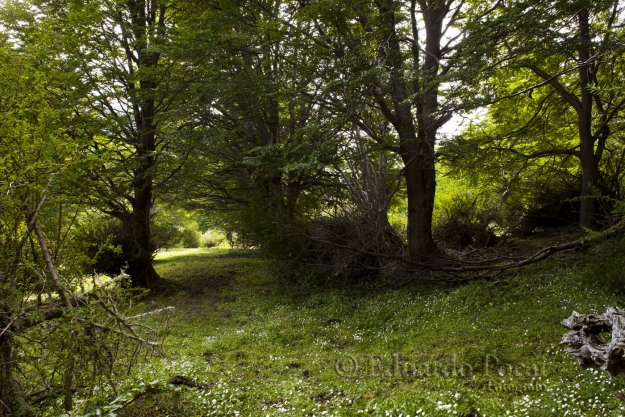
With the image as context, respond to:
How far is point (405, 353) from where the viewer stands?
17.7 feet

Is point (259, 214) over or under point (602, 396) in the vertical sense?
over

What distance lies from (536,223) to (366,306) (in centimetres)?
555

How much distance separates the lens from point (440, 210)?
37.0ft

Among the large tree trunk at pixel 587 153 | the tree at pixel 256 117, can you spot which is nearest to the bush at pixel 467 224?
the large tree trunk at pixel 587 153

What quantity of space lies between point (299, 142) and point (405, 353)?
13.8 ft

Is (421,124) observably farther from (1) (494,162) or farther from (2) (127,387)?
(2) (127,387)

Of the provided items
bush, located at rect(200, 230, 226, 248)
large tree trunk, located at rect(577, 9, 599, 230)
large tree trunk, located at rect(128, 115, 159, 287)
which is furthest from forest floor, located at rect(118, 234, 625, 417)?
bush, located at rect(200, 230, 226, 248)

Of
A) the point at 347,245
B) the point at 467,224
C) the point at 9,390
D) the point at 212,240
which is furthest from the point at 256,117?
the point at 212,240

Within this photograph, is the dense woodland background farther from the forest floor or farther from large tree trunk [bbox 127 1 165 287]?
the forest floor

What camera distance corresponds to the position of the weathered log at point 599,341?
280cm

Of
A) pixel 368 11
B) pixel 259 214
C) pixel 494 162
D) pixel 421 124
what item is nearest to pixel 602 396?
pixel 421 124

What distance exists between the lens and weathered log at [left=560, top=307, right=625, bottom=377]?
2797mm
